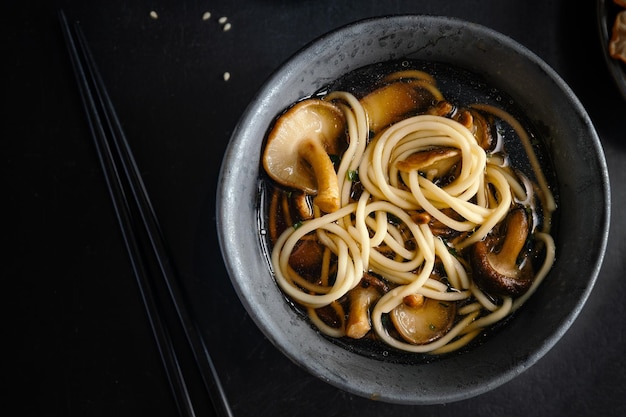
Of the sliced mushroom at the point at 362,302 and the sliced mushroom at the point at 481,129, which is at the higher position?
the sliced mushroom at the point at 481,129

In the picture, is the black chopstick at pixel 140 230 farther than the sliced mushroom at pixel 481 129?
Yes

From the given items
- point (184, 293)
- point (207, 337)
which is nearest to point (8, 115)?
point (184, 293)

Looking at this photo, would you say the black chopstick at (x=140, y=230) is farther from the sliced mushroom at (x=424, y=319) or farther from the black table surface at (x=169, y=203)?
the sliced mushroom at (x=424, y=319)

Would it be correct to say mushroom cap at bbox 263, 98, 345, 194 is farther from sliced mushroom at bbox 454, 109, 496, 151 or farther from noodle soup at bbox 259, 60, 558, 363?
sliced mushroom at bbox 454, 109, 496, 151

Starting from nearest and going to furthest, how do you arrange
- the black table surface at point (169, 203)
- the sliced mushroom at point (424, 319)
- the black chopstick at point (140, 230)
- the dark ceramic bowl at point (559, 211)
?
1. the dark ceramic bowl at point (559, 211)
2. the sliced mushroom at point (424, 319)
3. the black chopstick at point (140, 230)
4. the black table surface at point (169, 203)

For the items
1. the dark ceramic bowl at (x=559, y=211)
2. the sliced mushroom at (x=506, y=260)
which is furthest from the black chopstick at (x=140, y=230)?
the sliced mushroom at (x=506, y=260)

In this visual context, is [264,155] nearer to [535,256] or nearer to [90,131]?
[90,131]

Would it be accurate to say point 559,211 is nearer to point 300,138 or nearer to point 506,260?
point 506,260
